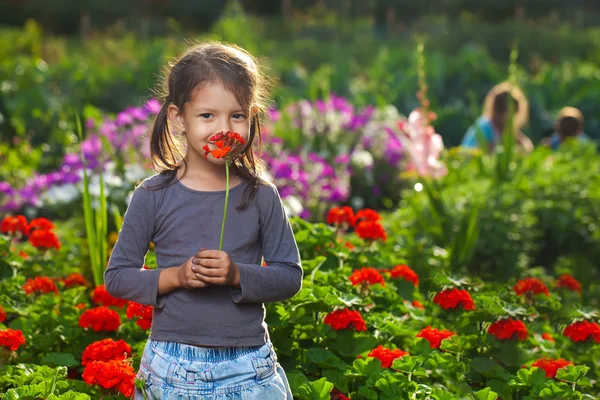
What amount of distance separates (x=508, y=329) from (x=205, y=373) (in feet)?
4.18

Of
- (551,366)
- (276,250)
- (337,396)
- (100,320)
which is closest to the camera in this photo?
(276,250)

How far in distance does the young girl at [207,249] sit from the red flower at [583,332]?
1307 mm

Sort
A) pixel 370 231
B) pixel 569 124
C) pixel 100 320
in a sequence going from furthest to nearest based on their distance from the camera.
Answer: pixel 569 124
pixel 370 231
pixel 100 320

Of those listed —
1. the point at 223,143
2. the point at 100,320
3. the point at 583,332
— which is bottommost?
the point at 583,332

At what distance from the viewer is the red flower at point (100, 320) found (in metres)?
2.97

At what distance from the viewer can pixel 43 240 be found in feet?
12.0

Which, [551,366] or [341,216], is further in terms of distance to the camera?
[341,216]

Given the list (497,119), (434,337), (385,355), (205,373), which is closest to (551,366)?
(434,337)

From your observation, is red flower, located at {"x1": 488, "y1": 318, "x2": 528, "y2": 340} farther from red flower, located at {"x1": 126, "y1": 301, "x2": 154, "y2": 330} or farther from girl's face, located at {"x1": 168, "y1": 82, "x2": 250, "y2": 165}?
girl's face, located at {"x1": 168, "y1": 82, "x2": 250, "y2": 165}

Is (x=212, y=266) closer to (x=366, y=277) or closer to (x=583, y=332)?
(x=366, y=277)

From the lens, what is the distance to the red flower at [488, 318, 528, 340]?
10.0 feet

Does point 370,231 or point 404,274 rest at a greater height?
point 370,231

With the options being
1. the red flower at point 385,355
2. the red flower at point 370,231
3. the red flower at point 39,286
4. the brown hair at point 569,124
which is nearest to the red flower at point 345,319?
the red flower at point 385,355

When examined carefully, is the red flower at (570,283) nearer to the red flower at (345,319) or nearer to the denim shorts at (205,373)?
the red flower at (345,319)
